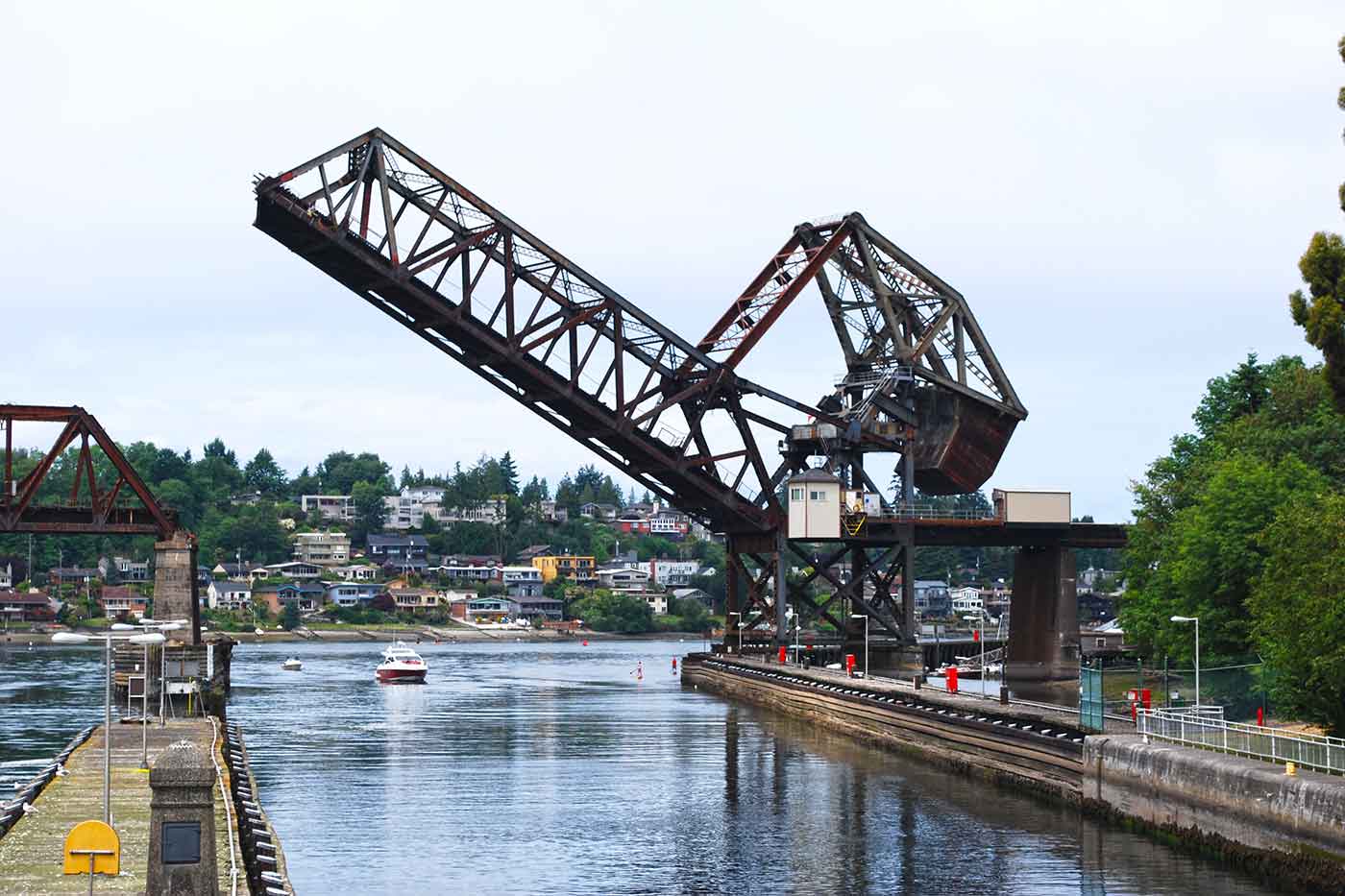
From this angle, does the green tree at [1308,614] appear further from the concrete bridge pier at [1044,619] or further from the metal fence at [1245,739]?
the concrete bridge pier at [1044,619]

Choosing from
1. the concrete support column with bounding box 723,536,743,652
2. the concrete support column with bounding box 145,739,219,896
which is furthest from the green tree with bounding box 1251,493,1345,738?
the concrete support column with bounding box 723,536,743,652

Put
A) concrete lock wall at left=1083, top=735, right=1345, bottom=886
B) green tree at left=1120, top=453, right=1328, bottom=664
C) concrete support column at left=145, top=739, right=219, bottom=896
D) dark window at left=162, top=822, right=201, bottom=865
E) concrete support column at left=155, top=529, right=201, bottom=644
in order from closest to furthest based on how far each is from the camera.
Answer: concrete support column at left=145, top=739, right=219, bottom=896 < dark window at left=162, top=822, right=201, bottom=865 < concrete lock wall at left=1083, top=735, right=1345, bottom=886 < green tree at left=1120, top=453, right=1328, bottom=664 < concrete support column at left=155, top=529, right=201, bottom=644

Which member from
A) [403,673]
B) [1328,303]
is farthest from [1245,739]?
[403,673]

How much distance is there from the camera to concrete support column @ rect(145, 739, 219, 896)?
18203mm

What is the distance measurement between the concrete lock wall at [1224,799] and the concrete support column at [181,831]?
17818 millimetres

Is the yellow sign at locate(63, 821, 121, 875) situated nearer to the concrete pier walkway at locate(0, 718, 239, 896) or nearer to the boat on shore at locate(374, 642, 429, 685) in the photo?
the concrete pier walkway at locate(0, 718, 239, 896)

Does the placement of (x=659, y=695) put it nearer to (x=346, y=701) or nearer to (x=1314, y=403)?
(x=346, y=701)

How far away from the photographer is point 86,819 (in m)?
30.2

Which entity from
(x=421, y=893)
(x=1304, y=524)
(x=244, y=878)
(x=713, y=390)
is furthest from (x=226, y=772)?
(x=713, y=390)

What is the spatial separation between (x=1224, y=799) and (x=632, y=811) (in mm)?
13444

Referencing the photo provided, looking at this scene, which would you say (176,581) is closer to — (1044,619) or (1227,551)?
(1044,619)

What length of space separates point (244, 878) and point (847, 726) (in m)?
35.3

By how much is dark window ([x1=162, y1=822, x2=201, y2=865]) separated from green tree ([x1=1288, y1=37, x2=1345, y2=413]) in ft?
71.9

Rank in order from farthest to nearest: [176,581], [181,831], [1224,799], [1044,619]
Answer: [1044,619]
[176,581]
[1224,799]
[181,831]
